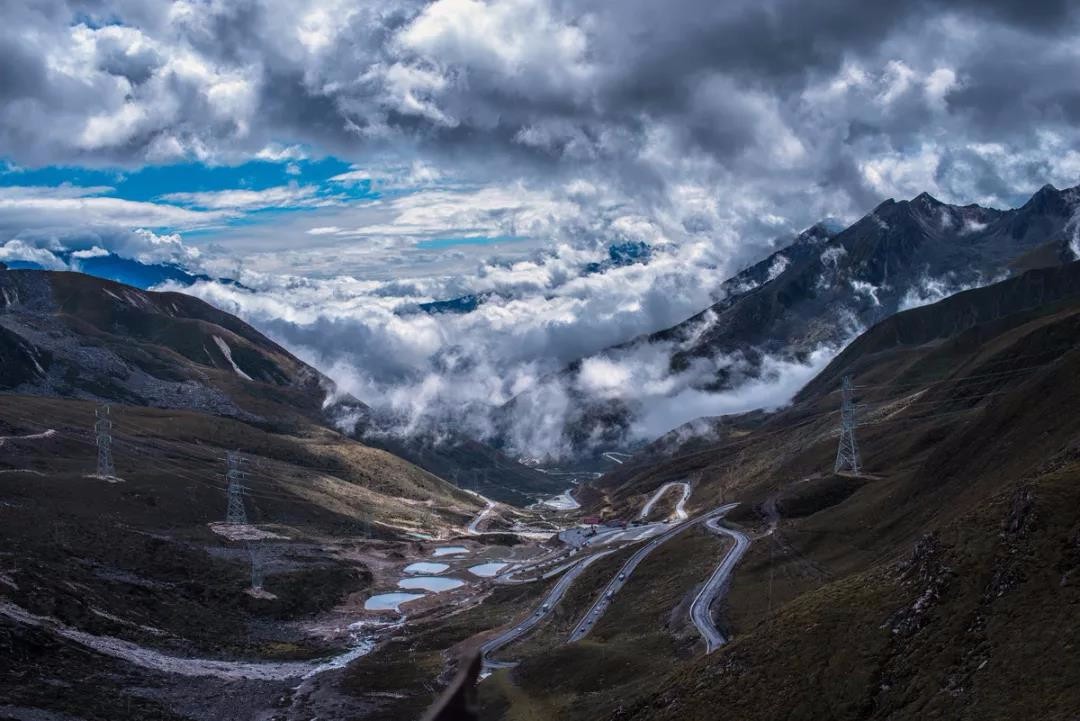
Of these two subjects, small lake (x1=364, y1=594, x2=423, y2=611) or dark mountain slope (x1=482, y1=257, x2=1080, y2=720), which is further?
small lake (x1=364, y1=594, x2=423, y2=611)

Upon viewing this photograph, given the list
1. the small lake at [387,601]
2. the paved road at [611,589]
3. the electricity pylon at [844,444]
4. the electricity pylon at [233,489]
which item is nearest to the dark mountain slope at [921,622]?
the paved road at [611,589]

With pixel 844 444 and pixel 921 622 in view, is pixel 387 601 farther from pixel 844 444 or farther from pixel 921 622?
pixel 921 622

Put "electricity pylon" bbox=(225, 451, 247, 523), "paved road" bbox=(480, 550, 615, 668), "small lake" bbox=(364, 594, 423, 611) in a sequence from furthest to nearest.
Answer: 1. "small lake" bbox=(364, 594, 423, 611)
2. "electricity pylon" bbox=(225, 451, 247, 523)
3. "paved road" bbox=(480, 550, 615, 668)

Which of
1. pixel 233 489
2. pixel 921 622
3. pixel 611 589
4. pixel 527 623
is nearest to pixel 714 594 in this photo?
pixel 611 589

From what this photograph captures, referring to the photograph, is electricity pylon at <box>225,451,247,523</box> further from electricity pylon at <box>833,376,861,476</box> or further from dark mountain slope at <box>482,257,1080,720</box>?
electricity pylon at <box>833,376,861,476</box>

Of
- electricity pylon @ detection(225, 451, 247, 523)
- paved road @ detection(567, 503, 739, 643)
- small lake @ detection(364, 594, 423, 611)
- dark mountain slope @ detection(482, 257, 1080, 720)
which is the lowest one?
paved road @ detection(567, 503, 739, 643)

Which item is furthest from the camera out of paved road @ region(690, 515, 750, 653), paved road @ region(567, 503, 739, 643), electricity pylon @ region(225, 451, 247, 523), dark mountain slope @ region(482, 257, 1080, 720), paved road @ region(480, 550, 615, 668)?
electricity pylon @ region(225, 451, 247, 523)

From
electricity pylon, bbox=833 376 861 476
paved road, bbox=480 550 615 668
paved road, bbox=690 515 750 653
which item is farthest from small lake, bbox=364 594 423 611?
electricity pylon, bbox=833 376 861 476

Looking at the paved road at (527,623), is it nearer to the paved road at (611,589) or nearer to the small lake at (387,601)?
the paved road at (611,589)
